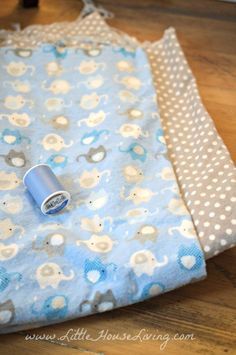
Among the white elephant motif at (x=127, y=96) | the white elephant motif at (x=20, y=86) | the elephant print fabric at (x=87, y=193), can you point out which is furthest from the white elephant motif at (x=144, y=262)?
the white elephant motif at (x=20, y=86)

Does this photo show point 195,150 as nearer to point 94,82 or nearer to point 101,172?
point 101,172

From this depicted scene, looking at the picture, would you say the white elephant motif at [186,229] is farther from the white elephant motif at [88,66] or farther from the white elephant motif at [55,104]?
the white elephant motif at [88,66]

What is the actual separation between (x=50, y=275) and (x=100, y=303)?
0.11 m

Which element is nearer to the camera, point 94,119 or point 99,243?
point 99,243

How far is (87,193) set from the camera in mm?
975

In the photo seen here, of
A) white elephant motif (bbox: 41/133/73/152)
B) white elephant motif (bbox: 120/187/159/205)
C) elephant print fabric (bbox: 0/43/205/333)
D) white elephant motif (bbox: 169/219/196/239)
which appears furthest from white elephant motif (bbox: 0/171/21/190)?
white elephant motif (bbox: 169/219/196/239)

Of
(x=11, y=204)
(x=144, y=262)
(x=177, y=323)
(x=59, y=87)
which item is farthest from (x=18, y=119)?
(x=177, y=323)

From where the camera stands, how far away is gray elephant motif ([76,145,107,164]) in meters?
1.04

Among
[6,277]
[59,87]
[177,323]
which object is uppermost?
[59,87]

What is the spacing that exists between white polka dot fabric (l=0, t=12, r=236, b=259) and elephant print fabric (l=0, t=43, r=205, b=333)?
38mm

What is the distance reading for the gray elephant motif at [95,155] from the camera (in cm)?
104

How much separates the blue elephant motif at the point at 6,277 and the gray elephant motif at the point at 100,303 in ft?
0.45

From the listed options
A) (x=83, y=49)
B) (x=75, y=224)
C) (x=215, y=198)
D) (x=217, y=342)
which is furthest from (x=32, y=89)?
(x=217, y=342)

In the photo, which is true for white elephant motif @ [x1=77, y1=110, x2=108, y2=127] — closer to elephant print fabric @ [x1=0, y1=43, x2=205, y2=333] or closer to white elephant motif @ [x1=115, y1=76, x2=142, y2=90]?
elephant print fabric @ [x1=0, y1=43, x2=205, y2=333]
